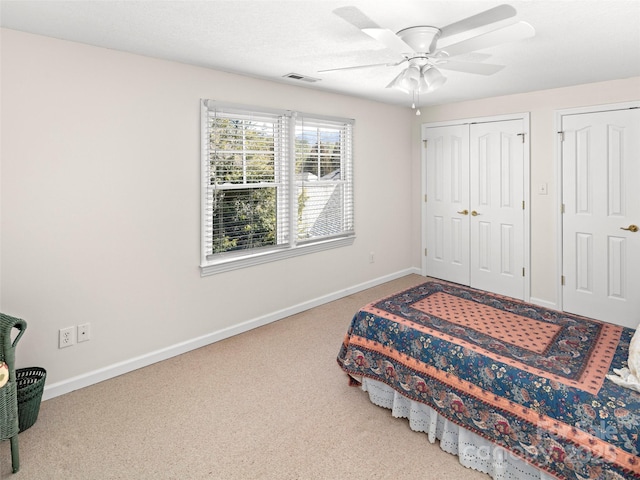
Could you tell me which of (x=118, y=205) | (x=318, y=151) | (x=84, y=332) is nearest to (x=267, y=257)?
(x=318, y=151)

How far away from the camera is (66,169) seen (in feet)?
8.62

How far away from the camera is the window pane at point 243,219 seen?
3.54 metres

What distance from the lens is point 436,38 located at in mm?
2246

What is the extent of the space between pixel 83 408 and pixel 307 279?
2332mm

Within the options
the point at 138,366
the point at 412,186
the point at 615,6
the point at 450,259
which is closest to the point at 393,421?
the point at 138,366

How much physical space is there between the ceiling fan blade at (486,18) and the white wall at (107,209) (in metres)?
2.08

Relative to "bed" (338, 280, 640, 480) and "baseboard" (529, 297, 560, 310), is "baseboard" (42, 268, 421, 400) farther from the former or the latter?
"baseboard" (529, 297, 560, 310)

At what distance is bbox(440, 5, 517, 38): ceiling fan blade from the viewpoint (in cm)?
174

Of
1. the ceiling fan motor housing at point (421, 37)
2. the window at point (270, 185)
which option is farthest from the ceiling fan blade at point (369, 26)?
the window at point (270, 185)

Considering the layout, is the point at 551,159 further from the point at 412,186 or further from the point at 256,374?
the point at 256,374

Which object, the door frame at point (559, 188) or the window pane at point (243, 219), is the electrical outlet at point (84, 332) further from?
the door frame at point (559, 188)

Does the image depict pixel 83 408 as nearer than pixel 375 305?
Yes

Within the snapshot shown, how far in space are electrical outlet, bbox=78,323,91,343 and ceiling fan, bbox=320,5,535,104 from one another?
247 cm

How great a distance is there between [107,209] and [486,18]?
8.57ft
